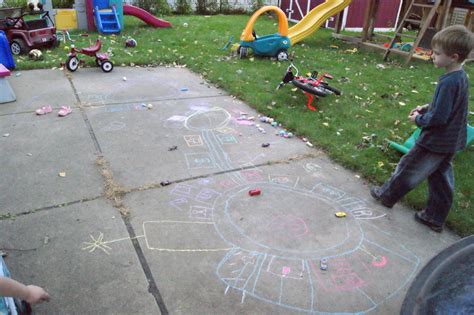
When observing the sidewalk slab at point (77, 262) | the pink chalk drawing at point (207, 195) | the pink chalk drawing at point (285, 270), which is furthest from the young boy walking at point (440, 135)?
the sidewalk slab at point (77, 262)

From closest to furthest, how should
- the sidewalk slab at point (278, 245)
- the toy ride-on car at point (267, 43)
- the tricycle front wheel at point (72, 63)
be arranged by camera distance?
the sidewalk slab at point (278, 245) → the tricycle front wheel at point (72, 63) → the toy ride-on car at point (267, 43)

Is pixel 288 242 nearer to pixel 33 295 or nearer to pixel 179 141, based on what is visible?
pixel 33 295

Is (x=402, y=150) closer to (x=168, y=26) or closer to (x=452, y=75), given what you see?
(x=452, y=75)

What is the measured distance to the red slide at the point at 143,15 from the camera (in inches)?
406

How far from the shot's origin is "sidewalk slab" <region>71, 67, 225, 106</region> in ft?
17.8

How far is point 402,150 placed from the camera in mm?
4129

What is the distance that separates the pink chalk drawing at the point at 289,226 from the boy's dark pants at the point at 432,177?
836 millimetres

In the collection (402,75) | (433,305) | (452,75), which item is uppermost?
(452,75)

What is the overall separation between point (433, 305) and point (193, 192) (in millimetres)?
2051

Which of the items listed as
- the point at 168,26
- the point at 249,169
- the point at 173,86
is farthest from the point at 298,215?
the point at 168,26

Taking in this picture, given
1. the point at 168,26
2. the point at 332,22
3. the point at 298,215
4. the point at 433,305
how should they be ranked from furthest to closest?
the point at 332,22 → the point at 168,26 → the point at 298,215 → the point at 433,305

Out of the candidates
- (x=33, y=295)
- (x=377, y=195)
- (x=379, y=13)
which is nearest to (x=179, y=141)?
(x=377, y=195)

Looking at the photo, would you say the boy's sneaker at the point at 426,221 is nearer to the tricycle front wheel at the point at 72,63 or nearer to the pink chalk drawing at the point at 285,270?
the pink chalk drawing at the point at 285,270

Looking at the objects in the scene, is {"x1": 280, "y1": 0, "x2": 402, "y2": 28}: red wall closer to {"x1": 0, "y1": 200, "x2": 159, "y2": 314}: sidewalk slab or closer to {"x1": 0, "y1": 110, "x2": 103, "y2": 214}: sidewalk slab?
{"x1": 0, "y1": 110, "x2": 103, "y2": 214}: sidewalk slab
